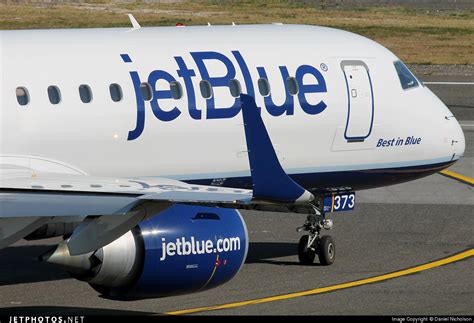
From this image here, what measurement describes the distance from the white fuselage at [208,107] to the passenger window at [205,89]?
0.11 meters

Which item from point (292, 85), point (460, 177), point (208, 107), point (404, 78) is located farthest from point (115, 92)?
point (460, 177)

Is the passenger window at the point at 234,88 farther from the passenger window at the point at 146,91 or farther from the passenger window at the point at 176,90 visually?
the passenger window at the point at 146,91

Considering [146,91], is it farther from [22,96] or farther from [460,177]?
[460,177]

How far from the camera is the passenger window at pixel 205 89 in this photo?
24.6 m

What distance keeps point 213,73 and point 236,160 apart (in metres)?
1.73

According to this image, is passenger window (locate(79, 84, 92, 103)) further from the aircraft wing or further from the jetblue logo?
the aircraft wing

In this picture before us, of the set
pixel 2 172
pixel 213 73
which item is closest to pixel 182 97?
pixel 213 73

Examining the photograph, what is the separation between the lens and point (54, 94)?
2302 centimetres

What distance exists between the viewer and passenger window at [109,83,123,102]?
2356 cm

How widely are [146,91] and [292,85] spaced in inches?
129

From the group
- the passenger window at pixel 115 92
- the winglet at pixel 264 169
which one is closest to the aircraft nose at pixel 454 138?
the passenger window at pixel 115 92

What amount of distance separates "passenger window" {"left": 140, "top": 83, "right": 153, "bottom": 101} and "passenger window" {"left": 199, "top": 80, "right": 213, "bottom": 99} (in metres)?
1.07

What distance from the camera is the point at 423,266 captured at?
26594mm

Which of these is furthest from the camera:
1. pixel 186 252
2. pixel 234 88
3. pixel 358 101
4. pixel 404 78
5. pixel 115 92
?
pixel 404 78
